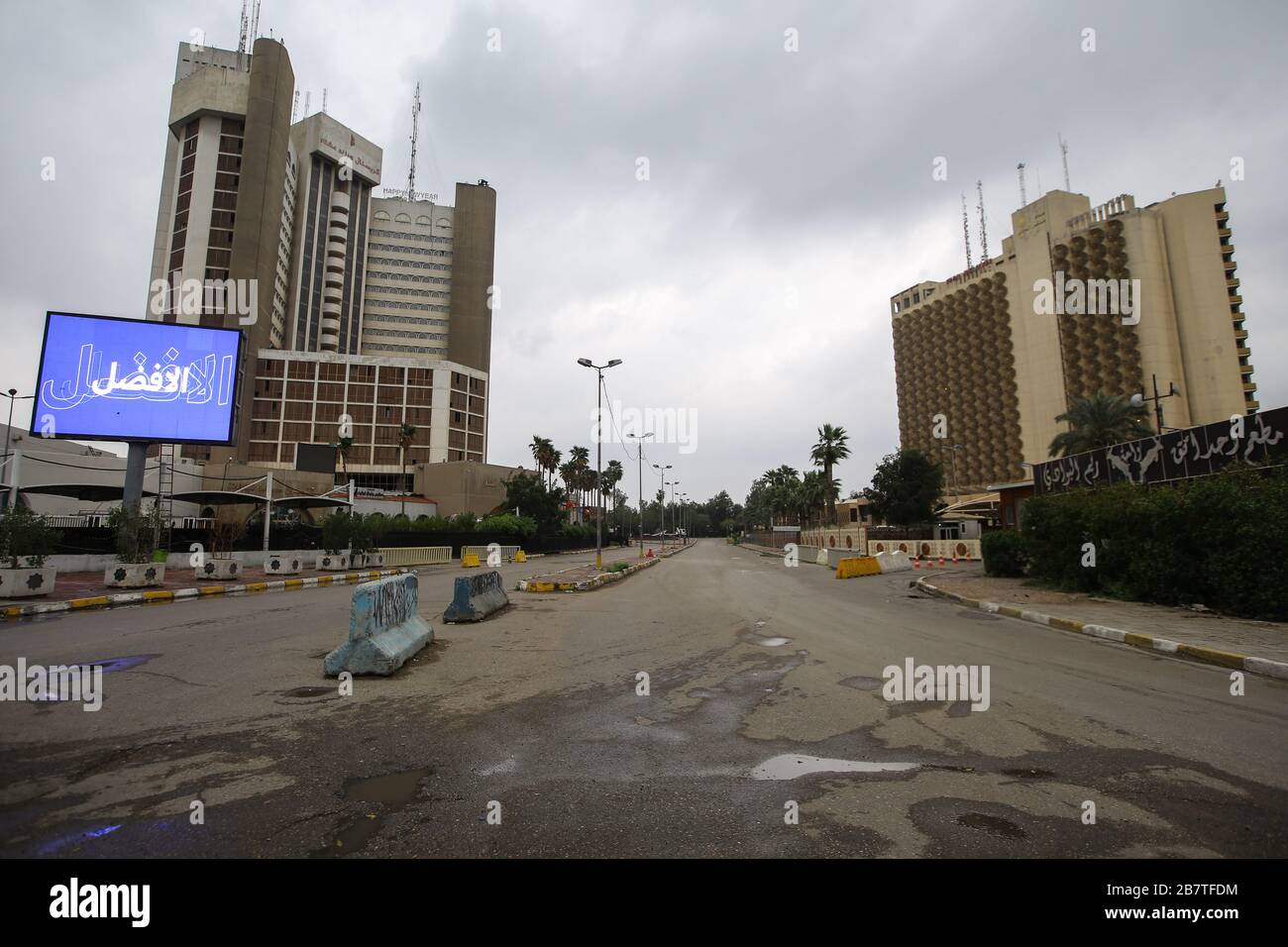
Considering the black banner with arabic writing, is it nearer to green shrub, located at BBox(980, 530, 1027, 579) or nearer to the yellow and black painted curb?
green shrub, located at BBox(980, 530, 1027, 579)

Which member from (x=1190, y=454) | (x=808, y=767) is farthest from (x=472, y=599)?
(x=1190, y=454)

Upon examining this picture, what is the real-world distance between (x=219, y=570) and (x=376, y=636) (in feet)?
61.0

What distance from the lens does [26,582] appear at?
49.3 ft

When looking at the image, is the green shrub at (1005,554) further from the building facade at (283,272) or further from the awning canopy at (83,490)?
the building facade at (283,272)

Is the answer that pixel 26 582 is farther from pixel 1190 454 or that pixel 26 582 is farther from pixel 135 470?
pixel 1190 454

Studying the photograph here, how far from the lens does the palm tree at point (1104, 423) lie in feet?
143

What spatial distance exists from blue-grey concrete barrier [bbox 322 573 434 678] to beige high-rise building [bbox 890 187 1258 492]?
7299 cm

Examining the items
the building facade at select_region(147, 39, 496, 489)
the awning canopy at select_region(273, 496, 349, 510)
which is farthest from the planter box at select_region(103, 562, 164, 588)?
the building facade at select_region(147, 39, 496, 489)

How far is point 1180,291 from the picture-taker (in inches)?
3285

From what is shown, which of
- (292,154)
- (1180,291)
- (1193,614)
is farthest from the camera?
(292,154)

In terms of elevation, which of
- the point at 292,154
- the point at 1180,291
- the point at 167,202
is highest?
the point at 292,154
